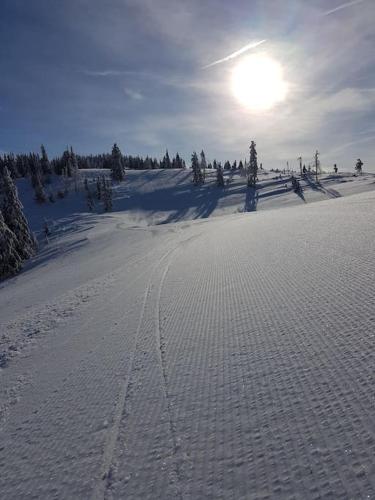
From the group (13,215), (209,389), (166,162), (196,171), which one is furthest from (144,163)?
(209,389)

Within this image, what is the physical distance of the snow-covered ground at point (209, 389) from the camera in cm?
331

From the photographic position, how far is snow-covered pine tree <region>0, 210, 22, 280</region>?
36500 mm

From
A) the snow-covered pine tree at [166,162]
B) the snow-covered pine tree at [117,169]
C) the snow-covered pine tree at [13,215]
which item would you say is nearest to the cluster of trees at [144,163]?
the snow-covered pine tree at [166,162]

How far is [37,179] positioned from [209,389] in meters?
112

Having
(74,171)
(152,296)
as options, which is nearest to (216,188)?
(74,171)

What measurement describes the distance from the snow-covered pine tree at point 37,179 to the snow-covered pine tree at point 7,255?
6321cm

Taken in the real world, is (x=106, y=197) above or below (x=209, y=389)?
above

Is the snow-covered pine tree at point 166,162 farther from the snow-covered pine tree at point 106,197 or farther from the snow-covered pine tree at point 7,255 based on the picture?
the snow-covered pine tree at point 7,255

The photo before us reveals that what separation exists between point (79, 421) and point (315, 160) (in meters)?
102

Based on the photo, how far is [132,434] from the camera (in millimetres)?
4375

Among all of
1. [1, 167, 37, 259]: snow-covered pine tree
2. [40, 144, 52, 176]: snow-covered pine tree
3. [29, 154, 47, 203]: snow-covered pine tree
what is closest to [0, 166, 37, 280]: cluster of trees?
[1, 167, 37, 259]: snow-covered pine tree

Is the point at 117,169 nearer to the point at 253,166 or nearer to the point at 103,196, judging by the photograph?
the point at 103,196

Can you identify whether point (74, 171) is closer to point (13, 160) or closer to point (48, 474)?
point (13, 160)

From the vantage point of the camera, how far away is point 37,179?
101750mm
